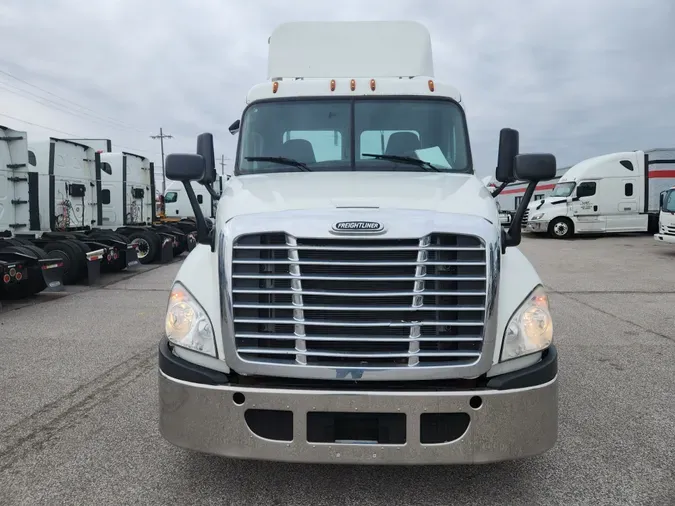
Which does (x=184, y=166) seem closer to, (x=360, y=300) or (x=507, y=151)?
(x=360, y=300)

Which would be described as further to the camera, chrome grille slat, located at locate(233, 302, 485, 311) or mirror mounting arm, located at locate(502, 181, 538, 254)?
mirror mounting arm, located at locate(502, 181, 538, 254)

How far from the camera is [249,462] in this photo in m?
3.37

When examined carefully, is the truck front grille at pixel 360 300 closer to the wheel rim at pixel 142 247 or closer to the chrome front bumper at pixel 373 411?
the chrome front bumper at pixel 373 411

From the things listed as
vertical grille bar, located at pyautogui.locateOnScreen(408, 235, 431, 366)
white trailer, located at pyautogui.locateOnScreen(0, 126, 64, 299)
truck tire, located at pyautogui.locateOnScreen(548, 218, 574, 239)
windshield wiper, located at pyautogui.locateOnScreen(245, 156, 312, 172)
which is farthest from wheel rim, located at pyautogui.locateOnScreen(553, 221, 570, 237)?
vertical grille bar, located at pyautogui.locateOnScreen(408, 235, 431, 366)

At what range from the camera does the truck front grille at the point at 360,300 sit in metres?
2.71

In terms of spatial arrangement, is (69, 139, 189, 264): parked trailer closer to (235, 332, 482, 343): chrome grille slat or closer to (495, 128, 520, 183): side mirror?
(495, 128, 520, 183): side mirror

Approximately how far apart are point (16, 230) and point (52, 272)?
5.66ft

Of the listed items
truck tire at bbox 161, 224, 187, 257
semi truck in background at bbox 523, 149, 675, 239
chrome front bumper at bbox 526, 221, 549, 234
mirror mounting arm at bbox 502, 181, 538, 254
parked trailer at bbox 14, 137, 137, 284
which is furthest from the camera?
chrome front bumper at bbox 526, 221, 549, 234

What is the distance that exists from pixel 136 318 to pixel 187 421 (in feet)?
18.3

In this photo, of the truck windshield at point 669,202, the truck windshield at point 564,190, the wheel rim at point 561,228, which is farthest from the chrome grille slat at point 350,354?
the truck windshield at point 564,190

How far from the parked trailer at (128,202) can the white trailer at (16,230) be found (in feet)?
11.9

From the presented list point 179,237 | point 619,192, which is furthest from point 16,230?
point 619,192

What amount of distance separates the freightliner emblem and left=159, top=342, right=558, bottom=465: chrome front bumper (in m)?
0.77

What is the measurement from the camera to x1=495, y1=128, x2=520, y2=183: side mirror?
162 inches
